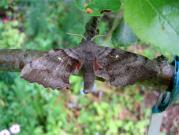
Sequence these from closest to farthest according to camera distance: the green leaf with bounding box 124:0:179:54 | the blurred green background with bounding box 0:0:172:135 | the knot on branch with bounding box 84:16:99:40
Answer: the green leaf with bounding box 124:0:179:54 < the knot on branch with bounding box 84:16:99:40 < the blurred green background with bounding box 0:0:172:135

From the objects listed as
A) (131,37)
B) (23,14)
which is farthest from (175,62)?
(23,14)

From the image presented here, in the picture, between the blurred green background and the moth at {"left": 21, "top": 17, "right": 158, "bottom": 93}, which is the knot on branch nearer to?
the moth at {"left": 21, "top": 17, "right": 158, "bottom": 93}

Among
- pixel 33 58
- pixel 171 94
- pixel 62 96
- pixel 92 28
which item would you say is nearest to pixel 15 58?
pixel 33 58

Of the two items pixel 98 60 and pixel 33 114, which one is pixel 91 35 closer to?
pixel 98 60


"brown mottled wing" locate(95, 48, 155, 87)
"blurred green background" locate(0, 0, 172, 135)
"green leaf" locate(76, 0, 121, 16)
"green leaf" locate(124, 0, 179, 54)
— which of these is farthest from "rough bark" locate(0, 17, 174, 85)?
"blurred green background" locate(0, 0, 172, 135)

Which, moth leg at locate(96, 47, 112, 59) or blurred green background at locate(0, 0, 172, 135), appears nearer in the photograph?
moth leg at locate(96, 47, 112, 59)

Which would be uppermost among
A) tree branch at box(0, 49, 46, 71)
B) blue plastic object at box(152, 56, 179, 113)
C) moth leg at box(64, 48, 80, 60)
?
moth leg at box(64, 48, 80, 60)

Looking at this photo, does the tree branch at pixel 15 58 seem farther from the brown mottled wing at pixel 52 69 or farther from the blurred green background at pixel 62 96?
the blurred green background at pixel 62 96

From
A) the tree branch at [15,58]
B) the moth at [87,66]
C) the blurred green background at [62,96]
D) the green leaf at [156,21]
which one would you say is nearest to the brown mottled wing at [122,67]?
the moth at [87,66]
